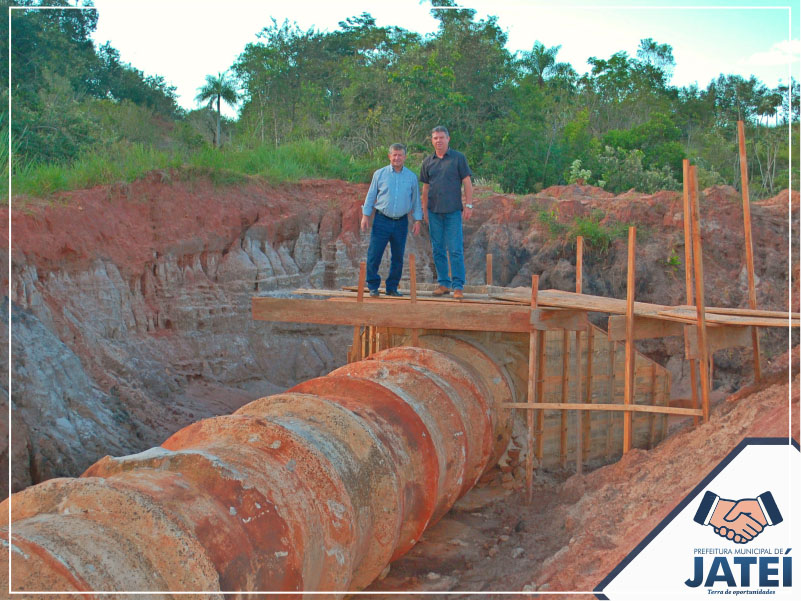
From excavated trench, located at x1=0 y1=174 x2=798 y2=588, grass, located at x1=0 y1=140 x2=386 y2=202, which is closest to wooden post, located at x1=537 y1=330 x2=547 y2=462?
excavated trench, located at x1=0 y1=174 x2=798 y2=588

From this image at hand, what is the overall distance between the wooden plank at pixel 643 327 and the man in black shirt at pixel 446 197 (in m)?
1.74

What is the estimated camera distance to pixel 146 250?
11.7 meters

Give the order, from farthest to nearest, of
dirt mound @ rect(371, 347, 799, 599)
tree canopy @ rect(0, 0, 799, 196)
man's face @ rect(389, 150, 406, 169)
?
tree canopy @ rect(0, 0, 799, 196) < man's face @ rect(389, 150, 406, 169) < dirt mound @ rect(371, 347, 799, 599)

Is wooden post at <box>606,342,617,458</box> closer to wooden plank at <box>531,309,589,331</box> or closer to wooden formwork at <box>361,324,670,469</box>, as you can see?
wooden formwork at <box>361,324,670,469</box>

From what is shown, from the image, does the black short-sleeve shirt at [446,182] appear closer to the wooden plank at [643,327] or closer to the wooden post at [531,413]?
the wooden post at [531,413]

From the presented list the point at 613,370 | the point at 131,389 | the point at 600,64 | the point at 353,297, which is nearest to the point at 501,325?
the point at 353,297

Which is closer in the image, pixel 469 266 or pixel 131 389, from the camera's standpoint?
pixel 131 389

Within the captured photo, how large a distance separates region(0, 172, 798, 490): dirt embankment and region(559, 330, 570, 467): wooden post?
16.1 ft

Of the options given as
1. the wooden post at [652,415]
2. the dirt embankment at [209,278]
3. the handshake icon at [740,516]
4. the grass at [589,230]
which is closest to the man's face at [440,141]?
the wooden post at [652,415]

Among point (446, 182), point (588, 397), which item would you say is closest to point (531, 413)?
point (588, 397)

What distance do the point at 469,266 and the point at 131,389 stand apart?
6.58 meters

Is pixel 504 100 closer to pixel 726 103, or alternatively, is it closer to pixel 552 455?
pixel 726 103

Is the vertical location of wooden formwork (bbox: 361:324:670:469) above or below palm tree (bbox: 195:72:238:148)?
below

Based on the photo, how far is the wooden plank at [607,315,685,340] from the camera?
24.8ft
